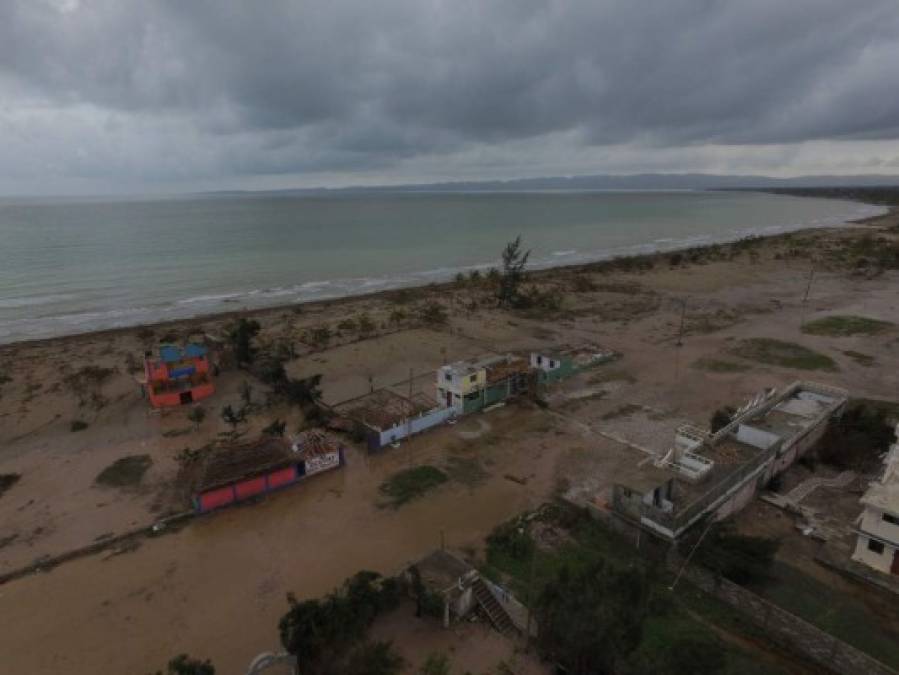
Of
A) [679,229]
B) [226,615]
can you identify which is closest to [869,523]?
[226,615]

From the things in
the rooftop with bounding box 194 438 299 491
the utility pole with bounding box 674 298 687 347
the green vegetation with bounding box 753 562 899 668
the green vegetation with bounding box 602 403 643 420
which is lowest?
the green vegetation with bounding box 753 562 899 668

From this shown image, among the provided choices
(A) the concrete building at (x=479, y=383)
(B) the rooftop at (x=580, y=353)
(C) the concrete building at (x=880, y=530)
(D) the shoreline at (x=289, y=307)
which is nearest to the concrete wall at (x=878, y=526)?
(C) the concrete building at (x=880, y=530)

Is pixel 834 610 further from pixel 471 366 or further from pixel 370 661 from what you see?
pixel 471 366

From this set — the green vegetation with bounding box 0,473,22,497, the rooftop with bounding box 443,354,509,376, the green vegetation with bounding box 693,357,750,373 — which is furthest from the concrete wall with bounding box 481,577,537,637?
the green vegetation with bounding box 693,357,750,373

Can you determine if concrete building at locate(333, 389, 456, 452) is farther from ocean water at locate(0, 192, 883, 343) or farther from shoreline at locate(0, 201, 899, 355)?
ocean water at locate(0, 192, 883, 343)

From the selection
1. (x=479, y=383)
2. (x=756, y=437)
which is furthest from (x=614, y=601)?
(x=479, y=383)

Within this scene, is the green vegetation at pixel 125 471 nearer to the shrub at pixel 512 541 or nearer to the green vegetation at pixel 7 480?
the green vegetation at pixel 7 480
